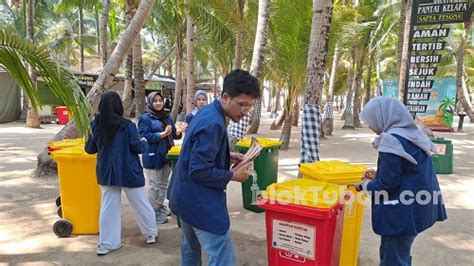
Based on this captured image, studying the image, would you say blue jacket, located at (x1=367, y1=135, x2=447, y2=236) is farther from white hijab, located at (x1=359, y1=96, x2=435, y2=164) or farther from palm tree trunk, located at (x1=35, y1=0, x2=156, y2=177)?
palm tree trunk, located at (x1=35, y1=0, x2=156, y2=177)

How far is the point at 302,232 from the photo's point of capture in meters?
2.70

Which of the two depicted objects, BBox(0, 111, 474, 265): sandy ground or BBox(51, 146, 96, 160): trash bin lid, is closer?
BBox(0, 111, 474, 265): sandy ground

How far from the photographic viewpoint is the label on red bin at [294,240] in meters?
2.68

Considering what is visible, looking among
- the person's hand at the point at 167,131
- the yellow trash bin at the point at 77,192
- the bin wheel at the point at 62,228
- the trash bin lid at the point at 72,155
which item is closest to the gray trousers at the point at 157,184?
the person's hand at the point at 167,131

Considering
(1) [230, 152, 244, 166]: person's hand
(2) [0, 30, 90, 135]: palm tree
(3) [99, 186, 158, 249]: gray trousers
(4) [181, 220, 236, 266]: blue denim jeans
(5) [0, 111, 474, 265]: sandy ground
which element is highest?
(2) [0, 30, 90, 135]: palm tree

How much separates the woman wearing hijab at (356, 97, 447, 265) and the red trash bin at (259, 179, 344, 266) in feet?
1.09

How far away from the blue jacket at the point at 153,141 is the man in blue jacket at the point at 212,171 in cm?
217

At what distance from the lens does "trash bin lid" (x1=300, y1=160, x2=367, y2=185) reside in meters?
3.18

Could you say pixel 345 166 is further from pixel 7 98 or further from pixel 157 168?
pixel 7 98

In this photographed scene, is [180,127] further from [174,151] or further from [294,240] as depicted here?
[294,240]

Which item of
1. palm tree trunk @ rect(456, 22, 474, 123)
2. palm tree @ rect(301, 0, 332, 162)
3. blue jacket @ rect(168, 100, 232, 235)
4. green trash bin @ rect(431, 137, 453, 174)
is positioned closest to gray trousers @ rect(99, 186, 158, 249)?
blue jacket @ rect(168, 100, 232, 235)

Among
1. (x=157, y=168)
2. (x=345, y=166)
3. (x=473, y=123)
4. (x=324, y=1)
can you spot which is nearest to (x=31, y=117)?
(x=157, y=168)

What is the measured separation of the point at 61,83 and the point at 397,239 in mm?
2760

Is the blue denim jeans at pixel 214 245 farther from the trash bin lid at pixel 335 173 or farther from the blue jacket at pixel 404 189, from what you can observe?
the trash bin lid at pixel 335 173
